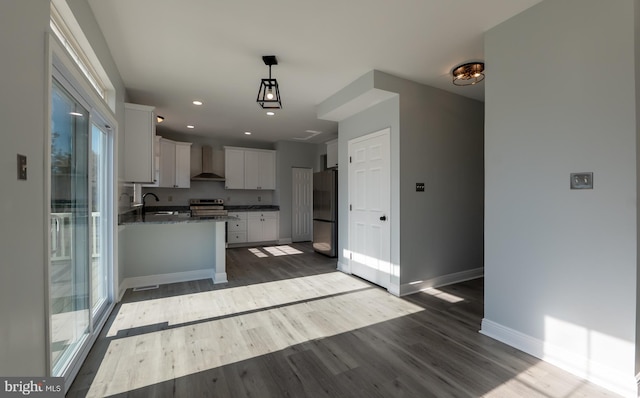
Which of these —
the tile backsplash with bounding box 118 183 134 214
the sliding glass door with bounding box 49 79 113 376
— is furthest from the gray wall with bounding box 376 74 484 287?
the tile backsplash with bounding box 118 183 134 214

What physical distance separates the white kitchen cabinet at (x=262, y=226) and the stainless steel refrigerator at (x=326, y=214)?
1456mm

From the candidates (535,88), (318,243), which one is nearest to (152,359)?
(535,88)

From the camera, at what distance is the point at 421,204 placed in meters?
3.42

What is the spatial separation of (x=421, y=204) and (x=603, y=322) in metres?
1.91

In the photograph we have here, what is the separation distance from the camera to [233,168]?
657cm

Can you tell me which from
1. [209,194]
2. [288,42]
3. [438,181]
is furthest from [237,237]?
[288,42]

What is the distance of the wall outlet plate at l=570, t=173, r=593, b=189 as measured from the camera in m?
1.77

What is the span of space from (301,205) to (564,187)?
224 inches

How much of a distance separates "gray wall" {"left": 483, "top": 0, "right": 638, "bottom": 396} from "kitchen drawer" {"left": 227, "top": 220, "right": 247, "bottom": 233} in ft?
17.3

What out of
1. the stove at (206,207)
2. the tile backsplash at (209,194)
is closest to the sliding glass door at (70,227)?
the stove at (206,207)

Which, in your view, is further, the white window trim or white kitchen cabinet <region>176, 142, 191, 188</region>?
white kitchen cabinet <region>176, 142, 191, 188</region>

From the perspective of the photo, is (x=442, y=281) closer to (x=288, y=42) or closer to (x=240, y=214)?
(x=288, y=42)

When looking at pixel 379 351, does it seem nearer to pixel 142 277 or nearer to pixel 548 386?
pixel 548 386

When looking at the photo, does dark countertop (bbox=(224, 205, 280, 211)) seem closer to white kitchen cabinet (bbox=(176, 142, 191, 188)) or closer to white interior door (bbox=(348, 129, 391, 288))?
white kitchen cabinet (bbox=(176, 142, 191, 188))
